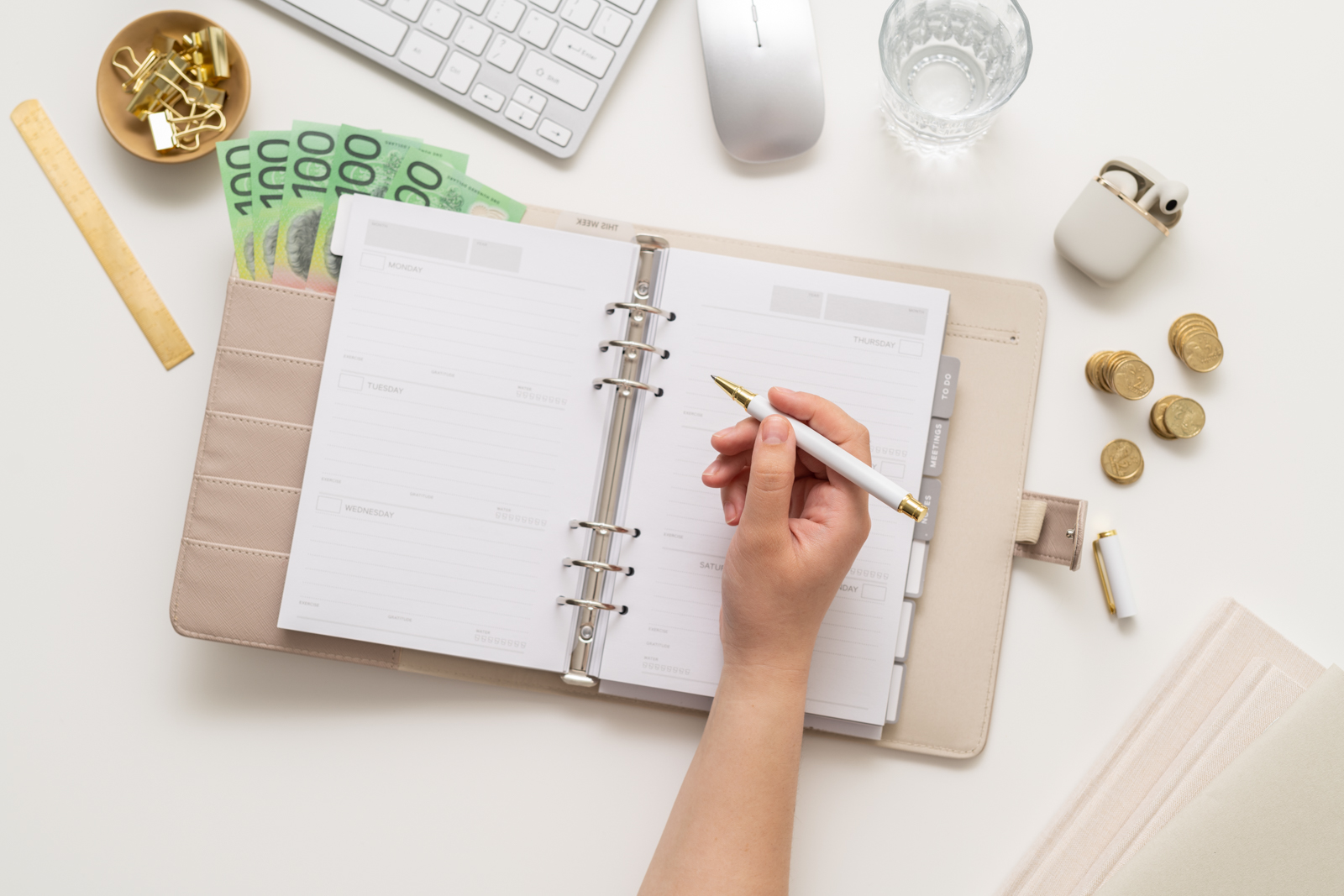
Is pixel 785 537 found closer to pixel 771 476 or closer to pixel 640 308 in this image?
pixel 771 476

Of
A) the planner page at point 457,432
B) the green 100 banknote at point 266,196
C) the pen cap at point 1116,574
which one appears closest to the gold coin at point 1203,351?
the pen cap at point 1116,574

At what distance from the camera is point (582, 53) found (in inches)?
43.7

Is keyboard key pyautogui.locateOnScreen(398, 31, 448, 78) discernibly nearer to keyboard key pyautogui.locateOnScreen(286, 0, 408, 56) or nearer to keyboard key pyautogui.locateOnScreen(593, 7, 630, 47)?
keyboard key pyautogui.locateOnScreen(286, 0, 408, 56)

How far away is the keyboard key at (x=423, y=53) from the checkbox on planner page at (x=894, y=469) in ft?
2.61

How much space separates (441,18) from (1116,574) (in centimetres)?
116

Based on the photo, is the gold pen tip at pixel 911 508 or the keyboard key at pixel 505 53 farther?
the keyboard key at pixel 505 53

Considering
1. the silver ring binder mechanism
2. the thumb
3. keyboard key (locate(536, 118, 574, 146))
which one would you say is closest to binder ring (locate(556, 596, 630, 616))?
the silver ring binder mechanism

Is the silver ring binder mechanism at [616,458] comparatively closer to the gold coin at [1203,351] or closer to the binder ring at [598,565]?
the binder ring at [598,565]

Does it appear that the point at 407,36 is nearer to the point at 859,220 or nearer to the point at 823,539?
the point at 859,220

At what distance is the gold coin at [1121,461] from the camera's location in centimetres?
111

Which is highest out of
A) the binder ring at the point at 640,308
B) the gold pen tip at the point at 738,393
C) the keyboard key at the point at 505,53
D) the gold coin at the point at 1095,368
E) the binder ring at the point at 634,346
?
the keyboard key at the point at 505,53

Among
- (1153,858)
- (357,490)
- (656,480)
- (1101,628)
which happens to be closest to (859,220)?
(656,480)

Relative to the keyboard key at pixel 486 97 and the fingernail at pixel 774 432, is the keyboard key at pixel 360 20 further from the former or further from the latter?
the fingernail at pixel 774 432

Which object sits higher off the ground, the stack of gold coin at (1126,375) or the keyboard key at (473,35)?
the keyboard key at (473,35)
